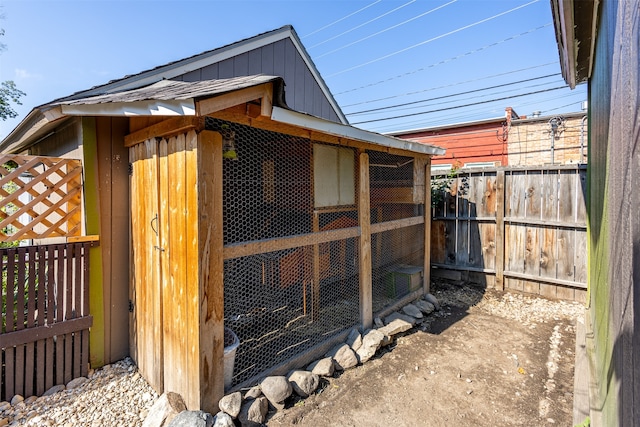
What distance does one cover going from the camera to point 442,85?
955 centimetres

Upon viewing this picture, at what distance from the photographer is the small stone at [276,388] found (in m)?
2.49

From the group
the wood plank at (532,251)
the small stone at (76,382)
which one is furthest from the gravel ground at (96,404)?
the wood plank at (532,251)

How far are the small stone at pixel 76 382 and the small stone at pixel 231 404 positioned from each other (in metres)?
1.48

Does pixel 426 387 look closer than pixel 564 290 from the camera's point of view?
Yes

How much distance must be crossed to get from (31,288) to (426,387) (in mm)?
3608

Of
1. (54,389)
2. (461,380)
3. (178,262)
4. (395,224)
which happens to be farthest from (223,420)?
(395,224)

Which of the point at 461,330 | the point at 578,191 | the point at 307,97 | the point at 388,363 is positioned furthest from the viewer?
the point at 307,97

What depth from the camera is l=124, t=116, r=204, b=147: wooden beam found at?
214cm

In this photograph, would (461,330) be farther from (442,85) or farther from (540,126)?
(540,126)

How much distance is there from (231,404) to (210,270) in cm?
101

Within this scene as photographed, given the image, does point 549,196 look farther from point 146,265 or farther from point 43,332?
point 43,332

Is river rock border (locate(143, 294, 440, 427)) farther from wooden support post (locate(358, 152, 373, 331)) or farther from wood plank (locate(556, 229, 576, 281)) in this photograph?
wood plank (locate(556, 229, 576, 281))

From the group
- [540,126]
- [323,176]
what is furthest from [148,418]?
[540,126]

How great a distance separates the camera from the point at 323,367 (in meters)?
2.95
